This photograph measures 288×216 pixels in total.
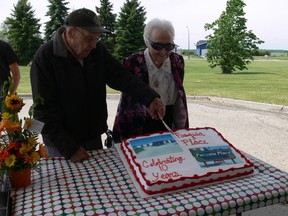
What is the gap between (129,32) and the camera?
32.2 meters

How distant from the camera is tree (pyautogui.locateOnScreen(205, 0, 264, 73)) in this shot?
2361 centimetres

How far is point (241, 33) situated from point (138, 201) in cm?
2471

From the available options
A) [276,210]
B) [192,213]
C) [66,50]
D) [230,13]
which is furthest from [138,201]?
[230,13]

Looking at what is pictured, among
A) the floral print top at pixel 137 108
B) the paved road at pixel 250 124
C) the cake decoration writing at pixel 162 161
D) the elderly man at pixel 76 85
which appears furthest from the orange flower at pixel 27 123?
the paved road at pixel 250 124

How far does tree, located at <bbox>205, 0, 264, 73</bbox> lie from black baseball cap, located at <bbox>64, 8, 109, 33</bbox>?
21964 mm

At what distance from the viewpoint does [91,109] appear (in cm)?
214

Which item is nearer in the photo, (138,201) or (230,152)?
(138,201)

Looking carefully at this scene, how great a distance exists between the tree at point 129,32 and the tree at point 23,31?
8738 mm

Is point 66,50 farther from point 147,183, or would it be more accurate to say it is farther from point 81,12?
point 147,183

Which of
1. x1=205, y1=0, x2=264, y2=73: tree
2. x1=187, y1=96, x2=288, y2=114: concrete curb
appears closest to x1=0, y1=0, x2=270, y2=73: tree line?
x1=205, y1=0, x2=264, y2=73: tree

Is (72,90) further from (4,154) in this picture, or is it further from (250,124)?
(250,124)

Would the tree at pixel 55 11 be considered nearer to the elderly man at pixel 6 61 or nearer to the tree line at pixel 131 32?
the tree line at pixel 131 32

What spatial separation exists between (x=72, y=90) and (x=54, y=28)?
111ft

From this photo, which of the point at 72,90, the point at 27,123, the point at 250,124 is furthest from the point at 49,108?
the point at 250,124
